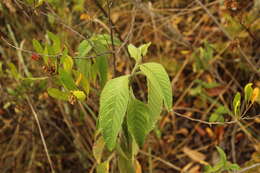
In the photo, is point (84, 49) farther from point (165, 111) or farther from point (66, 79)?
point (165, 111)

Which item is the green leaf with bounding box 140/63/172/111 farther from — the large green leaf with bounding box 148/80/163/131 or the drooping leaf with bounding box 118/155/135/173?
the drooping leaf with bounding box 118/155/135/173

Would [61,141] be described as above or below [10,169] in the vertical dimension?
above

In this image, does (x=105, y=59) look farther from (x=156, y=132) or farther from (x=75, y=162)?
(x=75, y=162)

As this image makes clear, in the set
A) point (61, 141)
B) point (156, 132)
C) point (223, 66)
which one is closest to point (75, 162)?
point (61, 141)

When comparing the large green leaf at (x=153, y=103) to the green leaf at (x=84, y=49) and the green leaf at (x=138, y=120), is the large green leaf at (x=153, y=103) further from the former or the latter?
the green leaf at (x=84, y=49)

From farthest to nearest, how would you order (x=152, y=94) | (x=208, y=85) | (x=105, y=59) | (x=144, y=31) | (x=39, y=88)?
(x=144, y=31)
(x=208, y=85)
(x=39, y=88)
(x=105, y=59)
(x=152, y=94)

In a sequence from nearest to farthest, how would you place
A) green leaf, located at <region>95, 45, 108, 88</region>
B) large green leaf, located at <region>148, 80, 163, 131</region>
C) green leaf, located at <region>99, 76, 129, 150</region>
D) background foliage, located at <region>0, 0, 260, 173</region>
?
green leaf, located at <region>99, 76, 129, 150</region>
large green leaf, located at <region>148, 80, 163, 131</region>
green leaf, located at <region>95, 45, 108, 88</region>
background foliage, located at <region>0, 0, 260, 173</region>

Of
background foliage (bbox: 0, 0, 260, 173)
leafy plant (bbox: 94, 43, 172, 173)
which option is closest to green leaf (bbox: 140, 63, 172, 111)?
leafy plant (bbox: 94, 43, 172, 173)
